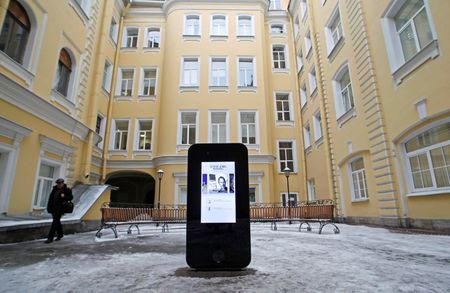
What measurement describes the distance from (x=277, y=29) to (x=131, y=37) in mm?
12590

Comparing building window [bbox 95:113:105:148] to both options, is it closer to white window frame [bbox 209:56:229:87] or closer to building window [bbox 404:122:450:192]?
white window frame [bbox 209:56:229:87]

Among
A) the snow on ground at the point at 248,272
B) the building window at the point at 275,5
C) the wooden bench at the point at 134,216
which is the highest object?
the building window at the point at 275,5

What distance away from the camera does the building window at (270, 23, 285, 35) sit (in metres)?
22.2

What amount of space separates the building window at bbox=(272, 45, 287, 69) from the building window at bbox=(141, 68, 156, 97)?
33.3 feet

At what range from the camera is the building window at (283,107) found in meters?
20.4

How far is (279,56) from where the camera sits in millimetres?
21797

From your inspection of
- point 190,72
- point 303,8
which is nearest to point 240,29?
point 303,8

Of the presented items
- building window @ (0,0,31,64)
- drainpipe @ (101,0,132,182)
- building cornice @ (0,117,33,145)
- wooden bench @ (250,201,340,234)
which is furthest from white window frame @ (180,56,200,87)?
building cornice @ (0,117,33,145)

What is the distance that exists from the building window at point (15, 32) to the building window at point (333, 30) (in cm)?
1391

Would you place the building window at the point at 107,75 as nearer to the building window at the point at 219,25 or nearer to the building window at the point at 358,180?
the building window at the point at 219,25

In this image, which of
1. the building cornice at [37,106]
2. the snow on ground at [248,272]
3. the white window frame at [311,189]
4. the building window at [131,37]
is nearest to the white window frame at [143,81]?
the building window at [131,37]

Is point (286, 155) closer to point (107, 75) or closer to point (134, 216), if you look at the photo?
point (134, 216)

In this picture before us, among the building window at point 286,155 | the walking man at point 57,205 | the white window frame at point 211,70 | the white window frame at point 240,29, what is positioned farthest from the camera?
the white window frame at point 240,29

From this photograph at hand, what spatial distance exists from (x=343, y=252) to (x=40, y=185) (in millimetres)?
10364
